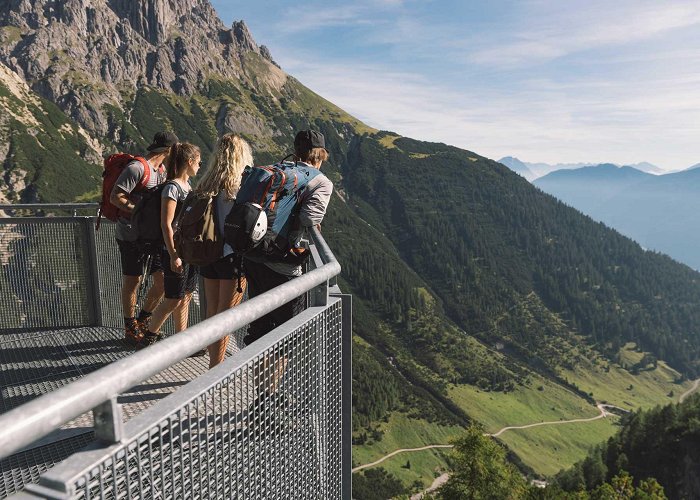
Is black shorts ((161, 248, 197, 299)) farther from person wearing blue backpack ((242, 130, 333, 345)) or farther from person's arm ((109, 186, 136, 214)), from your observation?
person wearing blue backpack ((242, 130, 333, 345))

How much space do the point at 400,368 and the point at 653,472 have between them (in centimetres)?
10717

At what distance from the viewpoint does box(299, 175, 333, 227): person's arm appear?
15.3ft

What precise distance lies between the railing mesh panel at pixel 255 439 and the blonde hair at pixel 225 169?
5.91ft

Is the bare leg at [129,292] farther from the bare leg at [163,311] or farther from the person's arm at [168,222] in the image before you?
the person's arm at [168,222]

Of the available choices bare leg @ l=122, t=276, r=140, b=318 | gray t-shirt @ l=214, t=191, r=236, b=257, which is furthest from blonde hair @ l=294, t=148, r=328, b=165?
bare leg @ l=122, t=276, r=140, b=318

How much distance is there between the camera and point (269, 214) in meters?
4.64

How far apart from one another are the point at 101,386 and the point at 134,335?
18.7 ft

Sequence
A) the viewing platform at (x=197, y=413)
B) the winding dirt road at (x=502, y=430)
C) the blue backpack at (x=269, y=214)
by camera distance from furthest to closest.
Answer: the winding dirt road at (x=502, y=430) < the blue backpack at (x=269, y=214) < the viewing platform at (x=197, y=413)

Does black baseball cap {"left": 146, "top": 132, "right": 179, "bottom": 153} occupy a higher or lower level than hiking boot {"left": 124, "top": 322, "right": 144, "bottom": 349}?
higher

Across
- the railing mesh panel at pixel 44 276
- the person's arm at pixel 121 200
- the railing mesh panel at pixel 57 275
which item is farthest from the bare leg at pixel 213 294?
the railing mesh panel at pixel 44 276

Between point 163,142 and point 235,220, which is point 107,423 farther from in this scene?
point 163,142

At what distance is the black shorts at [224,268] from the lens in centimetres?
501

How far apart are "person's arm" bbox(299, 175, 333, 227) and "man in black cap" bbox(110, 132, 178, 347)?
2.14m

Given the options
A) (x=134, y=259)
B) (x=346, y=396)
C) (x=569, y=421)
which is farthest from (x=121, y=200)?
(x=569, y=421)
